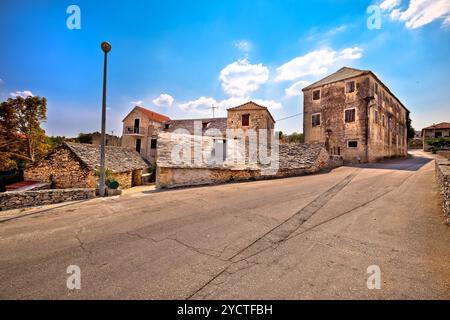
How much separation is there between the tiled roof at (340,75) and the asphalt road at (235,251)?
2007 cm

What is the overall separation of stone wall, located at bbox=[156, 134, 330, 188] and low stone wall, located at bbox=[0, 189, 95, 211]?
4290mm

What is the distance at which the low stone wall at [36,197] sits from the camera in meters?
7.46

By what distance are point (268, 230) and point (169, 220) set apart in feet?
9.50

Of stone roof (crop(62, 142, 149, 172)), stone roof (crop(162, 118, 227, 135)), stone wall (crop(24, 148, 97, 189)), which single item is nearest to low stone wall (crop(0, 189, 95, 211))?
stone roof (crop(62, 142, 149, 172))

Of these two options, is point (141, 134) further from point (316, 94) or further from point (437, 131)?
point (437, 131)

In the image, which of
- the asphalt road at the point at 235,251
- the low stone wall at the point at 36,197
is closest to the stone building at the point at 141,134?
the low stone wall at the point at 36,197

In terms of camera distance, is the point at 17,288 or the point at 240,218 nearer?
the point at 17,288

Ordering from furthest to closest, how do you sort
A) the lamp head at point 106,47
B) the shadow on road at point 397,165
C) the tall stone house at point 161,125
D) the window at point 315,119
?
the tall stone house at point 161,125, the window at point 315,119, the shadow on road at point 397,165, the lamp head at point 106,47

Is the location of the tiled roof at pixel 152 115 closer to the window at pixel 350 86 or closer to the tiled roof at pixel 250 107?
the tiled roof at pixel 250 107

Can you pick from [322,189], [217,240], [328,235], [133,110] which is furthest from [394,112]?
[133,110]

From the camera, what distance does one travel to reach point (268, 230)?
4.50m

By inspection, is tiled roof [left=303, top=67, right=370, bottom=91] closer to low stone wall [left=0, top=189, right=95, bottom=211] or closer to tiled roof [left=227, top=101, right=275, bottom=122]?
tiled roof [left=227, top=101, right=275, bottom=122]

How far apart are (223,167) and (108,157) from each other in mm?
12485
